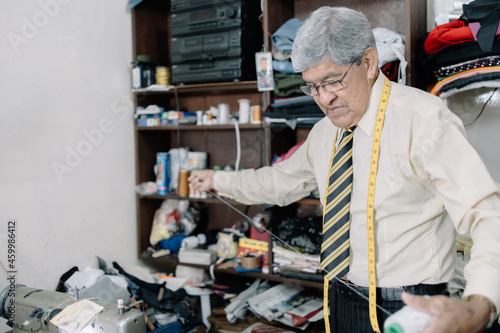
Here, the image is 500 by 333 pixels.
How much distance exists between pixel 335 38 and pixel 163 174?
1718 millimetres

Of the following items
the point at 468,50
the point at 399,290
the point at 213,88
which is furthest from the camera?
the point at 213,88

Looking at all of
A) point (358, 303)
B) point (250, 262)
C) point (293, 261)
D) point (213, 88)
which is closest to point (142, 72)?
point (213, 88)

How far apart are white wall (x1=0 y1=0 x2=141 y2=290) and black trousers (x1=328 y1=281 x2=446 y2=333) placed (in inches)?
47.4

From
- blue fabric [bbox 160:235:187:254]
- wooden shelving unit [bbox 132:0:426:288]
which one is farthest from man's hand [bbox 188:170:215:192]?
blue fabric [bbox 160:235:187:254]

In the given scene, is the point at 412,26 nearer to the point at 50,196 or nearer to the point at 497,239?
the point at 497,239

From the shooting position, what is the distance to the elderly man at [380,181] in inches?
42.5

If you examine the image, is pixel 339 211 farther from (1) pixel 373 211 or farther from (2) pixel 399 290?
(2) pixel 399 290

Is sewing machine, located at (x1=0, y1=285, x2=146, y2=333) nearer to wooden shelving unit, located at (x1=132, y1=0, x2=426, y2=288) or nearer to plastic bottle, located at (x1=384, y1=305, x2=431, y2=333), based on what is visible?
plastic bottle, located at (x1=384, y1=305, x2=431, y2=333)

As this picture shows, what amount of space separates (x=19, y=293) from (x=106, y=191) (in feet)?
3.59

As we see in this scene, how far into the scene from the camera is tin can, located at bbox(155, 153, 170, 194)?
2662mm

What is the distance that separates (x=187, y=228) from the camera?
9.04 ft

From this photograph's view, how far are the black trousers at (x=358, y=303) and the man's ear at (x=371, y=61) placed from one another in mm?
635

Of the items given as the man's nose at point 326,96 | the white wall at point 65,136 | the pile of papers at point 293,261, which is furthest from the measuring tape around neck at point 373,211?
the white wall at point 65,136

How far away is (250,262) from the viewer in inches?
93.5
